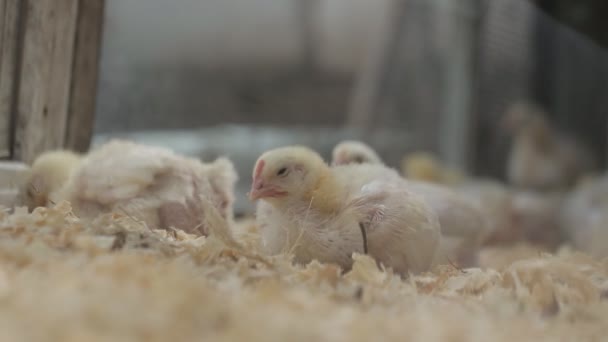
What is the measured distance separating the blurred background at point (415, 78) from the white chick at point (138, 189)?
2.89 meters

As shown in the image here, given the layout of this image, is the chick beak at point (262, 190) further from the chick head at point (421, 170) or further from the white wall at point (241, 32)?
the white wall at point (241, 32)

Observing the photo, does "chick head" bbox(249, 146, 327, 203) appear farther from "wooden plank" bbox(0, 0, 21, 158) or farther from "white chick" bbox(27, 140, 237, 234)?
"wooden plank" bbox(0, 0, 21, 158)

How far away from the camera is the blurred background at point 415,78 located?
19.9 feet

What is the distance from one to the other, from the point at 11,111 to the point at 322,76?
6.93 meters

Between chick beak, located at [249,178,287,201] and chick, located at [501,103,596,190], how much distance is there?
528 cm

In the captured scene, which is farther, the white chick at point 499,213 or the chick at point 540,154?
the chick at point 540,154

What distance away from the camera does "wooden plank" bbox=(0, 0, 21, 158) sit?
2.39 meters

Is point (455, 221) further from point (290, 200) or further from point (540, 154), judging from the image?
point (540, 154)

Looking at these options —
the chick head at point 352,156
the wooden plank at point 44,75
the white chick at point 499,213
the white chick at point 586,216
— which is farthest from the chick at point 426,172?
the wooden plank at point 44,75

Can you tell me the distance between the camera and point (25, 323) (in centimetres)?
106

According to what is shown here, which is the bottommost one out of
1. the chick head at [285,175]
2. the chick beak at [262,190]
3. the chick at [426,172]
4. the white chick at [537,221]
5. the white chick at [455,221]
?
the white chick at [537,221]

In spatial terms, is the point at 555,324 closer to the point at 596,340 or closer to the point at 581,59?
the point at 596,340

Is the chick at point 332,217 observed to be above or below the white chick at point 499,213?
above

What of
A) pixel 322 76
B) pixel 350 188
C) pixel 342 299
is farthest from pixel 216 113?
pixel 342 299
